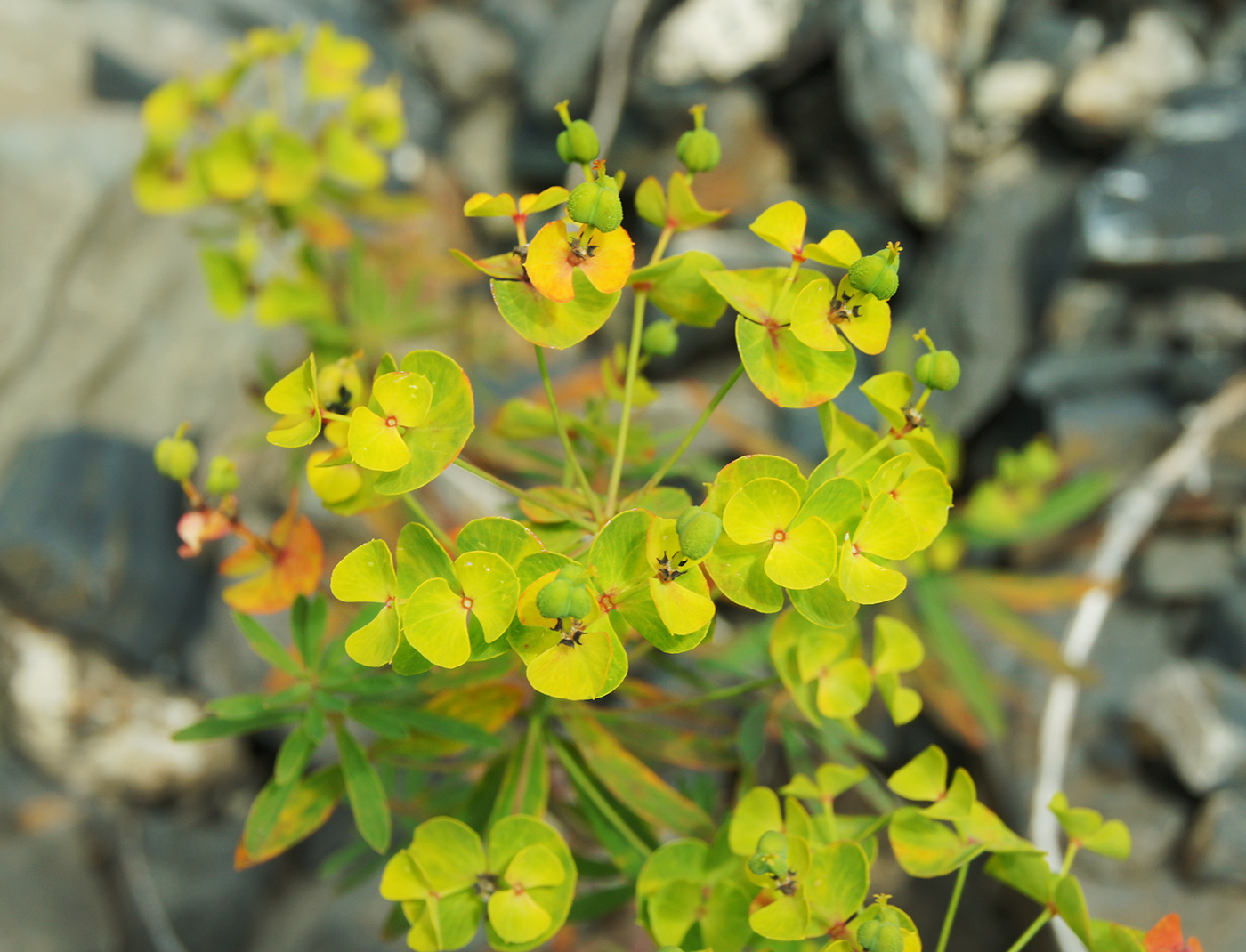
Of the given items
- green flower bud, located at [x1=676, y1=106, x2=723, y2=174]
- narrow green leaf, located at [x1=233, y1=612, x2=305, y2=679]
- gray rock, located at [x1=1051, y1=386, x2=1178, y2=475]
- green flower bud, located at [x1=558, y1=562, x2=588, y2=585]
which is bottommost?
gray rock, located at [x1=1051, y1=386, x2=1178, y2=475]

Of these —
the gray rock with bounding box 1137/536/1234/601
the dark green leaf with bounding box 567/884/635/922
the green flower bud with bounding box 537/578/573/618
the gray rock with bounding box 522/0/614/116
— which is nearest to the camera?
the green flower bud with bounding box 537/578/573/618

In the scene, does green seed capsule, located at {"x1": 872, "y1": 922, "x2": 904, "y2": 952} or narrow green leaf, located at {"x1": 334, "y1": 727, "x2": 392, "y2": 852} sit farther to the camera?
narrow green leaf, located at {"x1": 334, "y1": 727, "x2": 392, "y2": 852}

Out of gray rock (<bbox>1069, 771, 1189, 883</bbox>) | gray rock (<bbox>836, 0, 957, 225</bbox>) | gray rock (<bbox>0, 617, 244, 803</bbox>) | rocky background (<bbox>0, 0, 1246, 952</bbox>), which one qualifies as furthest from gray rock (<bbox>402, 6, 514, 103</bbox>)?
gray rock (<bbox>1069, 771, 1189, 883</bbox>)

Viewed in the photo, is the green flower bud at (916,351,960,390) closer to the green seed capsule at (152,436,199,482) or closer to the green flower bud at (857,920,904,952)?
the green flower bud at (857,920,904,952)

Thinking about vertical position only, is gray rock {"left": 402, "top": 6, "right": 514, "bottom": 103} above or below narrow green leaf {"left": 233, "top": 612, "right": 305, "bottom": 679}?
below

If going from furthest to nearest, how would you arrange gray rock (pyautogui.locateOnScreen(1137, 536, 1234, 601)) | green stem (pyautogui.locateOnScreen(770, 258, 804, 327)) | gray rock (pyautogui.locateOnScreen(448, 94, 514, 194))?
1. gray rock (pyautogui.locateOnScreen(448, 94, 514, 194))
2. gray rock (pyautogui.locateOnScreen(1137, 536, 1234, 601))
3. green stem (pyautogui.locateOnScreen(770, 258, 804, 327))

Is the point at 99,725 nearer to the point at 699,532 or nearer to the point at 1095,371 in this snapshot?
the point at 699,532

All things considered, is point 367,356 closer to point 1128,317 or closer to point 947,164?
point 947,164

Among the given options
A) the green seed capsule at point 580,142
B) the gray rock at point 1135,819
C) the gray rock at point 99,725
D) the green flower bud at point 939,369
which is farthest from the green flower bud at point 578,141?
the gray rock at point 99,725
